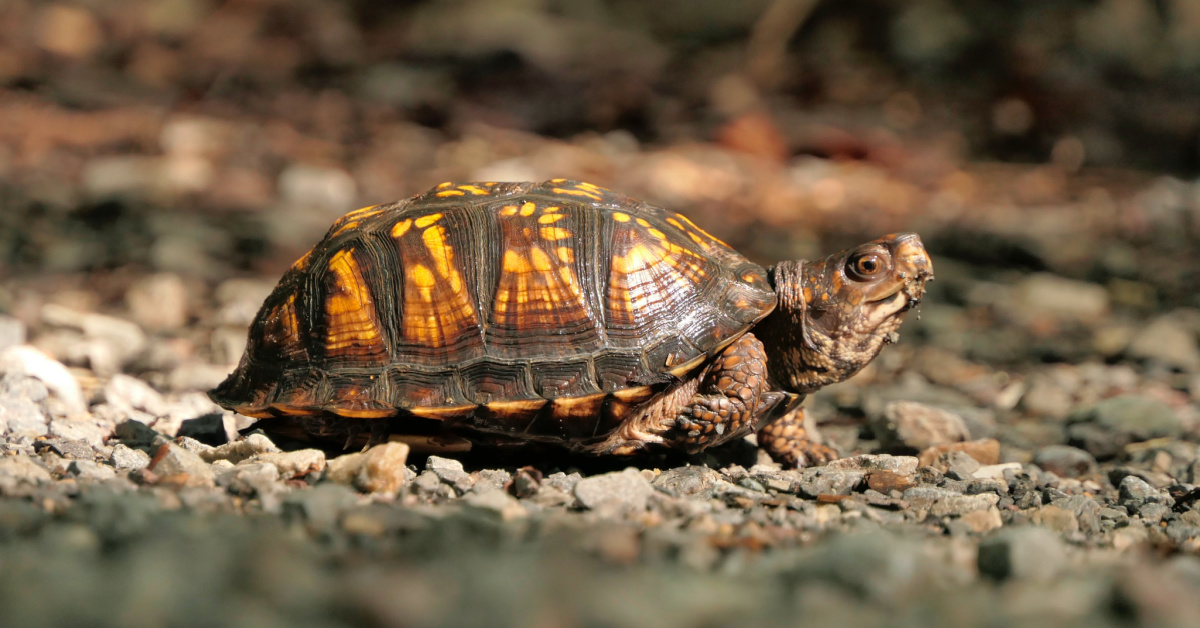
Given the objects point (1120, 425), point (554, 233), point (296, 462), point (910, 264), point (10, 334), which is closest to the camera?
point (296, 462)

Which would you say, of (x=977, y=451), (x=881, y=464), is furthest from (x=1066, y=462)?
(x=881, y=464)

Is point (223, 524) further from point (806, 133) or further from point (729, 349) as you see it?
point (806, 133)

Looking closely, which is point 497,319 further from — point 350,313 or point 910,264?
point 910,264

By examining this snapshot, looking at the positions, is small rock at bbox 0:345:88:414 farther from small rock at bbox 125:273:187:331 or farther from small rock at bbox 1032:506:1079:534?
small rock at bbox 1032:506:1079:534

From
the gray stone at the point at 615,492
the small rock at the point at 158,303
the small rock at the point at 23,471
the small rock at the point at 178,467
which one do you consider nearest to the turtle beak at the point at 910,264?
the gray stone at the point at 615,492

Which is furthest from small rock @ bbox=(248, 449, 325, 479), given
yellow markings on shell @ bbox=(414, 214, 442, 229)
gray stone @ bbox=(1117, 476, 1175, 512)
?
gray stone @ bbox=(1117, 476, 1175, 512)

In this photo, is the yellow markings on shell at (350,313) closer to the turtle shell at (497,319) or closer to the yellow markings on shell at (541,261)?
the turtle shell at (497,319)

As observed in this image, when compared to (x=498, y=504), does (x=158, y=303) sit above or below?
above
